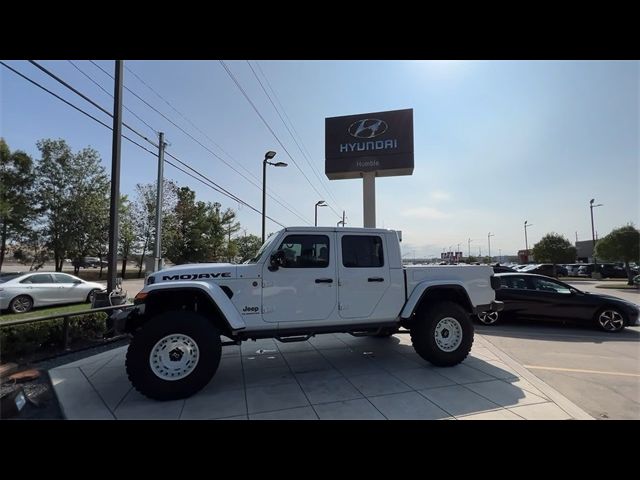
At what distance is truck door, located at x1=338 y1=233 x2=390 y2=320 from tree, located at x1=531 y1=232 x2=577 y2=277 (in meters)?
29.8

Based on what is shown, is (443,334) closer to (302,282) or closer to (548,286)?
(302,282)

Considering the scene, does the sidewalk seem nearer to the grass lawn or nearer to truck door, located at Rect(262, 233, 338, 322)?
truck door, located at Rect(262, 233, 338, 322)

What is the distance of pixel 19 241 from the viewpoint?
79.9 ft

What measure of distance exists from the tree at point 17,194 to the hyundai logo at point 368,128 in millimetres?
24229

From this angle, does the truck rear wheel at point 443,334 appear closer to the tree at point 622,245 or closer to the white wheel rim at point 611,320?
the white wheel rim at point 611,320

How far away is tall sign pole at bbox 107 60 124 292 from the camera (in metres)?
6.95

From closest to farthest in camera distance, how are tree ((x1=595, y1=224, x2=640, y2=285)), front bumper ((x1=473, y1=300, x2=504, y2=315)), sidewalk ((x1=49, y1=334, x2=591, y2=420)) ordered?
sidewalk ((x1=49, y1=334, x2=591, y2=420)) < front bumper ((x1=473, y1=300, x2=504, y2=315)) < tree ((x1=595, y1=224, x2=640, y2=285))

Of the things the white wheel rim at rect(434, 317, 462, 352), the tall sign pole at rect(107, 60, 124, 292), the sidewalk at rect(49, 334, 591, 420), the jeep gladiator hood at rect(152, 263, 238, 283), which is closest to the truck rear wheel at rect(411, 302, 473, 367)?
the white wheel rim at rect(434, 317, 462, 352)

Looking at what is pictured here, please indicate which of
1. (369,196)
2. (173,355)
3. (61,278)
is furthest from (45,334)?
(369,196)

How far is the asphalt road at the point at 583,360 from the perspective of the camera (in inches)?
147

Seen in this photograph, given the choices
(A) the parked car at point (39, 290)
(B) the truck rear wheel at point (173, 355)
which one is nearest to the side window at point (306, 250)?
(B) the truck rear wheel at point (173, 355)
